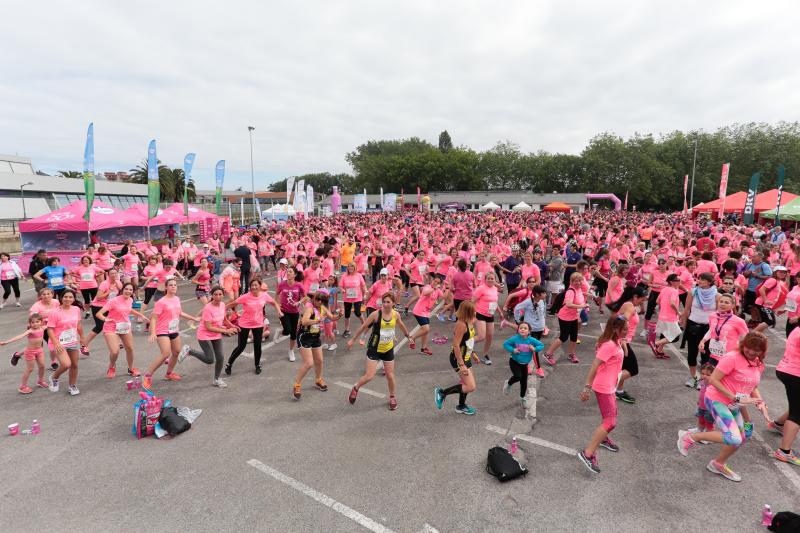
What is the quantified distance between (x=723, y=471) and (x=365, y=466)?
3.81 meters

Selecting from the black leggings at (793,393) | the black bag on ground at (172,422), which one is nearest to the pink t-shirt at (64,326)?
the black bag on ground at (172,422)

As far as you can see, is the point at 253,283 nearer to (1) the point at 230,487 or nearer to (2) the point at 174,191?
(1) the point at 230,487

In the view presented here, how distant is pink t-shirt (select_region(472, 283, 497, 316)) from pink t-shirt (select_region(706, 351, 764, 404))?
3462mm

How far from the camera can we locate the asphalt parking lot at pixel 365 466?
145 inches

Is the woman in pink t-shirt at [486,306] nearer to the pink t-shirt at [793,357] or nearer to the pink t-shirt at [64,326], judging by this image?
the pink t-shirt at [793,357]

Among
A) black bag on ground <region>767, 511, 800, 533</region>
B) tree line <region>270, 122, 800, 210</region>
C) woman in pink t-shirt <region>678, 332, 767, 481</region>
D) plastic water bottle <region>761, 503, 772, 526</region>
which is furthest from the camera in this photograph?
tree line <region>270, 122, 800, 210</region>

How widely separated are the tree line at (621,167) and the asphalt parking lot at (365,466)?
Answer: 6842 centimetres

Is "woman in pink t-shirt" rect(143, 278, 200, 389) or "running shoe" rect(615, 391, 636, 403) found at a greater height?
"woman in pink t-shirt" rect(143, 278, 200, 389)

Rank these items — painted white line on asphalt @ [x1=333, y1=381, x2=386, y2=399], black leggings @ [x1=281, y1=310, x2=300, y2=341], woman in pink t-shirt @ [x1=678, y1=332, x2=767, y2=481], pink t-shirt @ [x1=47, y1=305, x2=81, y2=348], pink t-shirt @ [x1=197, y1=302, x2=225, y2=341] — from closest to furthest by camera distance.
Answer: woman in pink t-shirt @ [x1=678, y1=332, x2=767, y2=481]
pink t-shirt @ [x1=47, y1=305, x2=81, y2=348]
painted white line on asphalt @ [x1=333, y1=381, x2=386, y2=399]
pink t-shirt @ [x1=197, y1=302, x2=225, y2=341]
black leggings @ [x1=281, y1=310, x2=300, y2=341]

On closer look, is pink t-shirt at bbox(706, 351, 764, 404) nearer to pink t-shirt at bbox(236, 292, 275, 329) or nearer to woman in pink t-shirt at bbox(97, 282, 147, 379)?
pink t-shirt at bbox(236, 292, 275, 329)

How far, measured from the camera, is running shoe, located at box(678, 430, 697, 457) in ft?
14.5

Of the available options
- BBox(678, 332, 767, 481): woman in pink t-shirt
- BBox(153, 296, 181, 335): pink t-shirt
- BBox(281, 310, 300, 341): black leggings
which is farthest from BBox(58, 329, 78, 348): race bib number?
BBox(678, 332, 767, 481): woman in pink t-shirt

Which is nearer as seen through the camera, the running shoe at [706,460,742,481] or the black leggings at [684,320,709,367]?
the running shoe at [706,460,742,481]

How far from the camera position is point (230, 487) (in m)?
4.07
